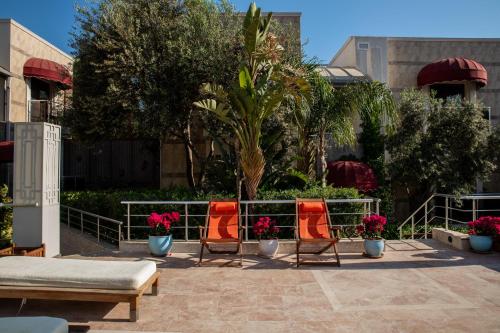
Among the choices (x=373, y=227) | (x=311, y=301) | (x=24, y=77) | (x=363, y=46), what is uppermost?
(x=363, y=46)

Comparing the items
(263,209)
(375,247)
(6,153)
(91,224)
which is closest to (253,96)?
(263,209)

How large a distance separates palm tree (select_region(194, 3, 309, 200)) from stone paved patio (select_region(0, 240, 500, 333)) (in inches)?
102

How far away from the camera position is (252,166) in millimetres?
9250

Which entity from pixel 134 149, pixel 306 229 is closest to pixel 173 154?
pixel 134 149

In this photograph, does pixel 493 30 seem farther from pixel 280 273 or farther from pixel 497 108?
pixel 280 273

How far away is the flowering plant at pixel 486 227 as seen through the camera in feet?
27.6

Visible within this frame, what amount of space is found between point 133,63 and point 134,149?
21.9 ft

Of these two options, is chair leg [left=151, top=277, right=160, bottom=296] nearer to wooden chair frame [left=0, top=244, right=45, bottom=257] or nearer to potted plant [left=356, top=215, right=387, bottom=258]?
wooden chair frame [left=0, top=244, right=45, bottom=257]

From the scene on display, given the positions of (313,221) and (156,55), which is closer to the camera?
(313,221)

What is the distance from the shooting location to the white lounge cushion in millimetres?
4809

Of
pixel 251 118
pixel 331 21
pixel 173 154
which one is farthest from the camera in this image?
pixel 173 154

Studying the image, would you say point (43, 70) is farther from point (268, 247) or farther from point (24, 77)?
point (268, 247)

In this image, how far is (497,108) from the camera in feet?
62.4

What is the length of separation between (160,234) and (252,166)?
8.49 ft
